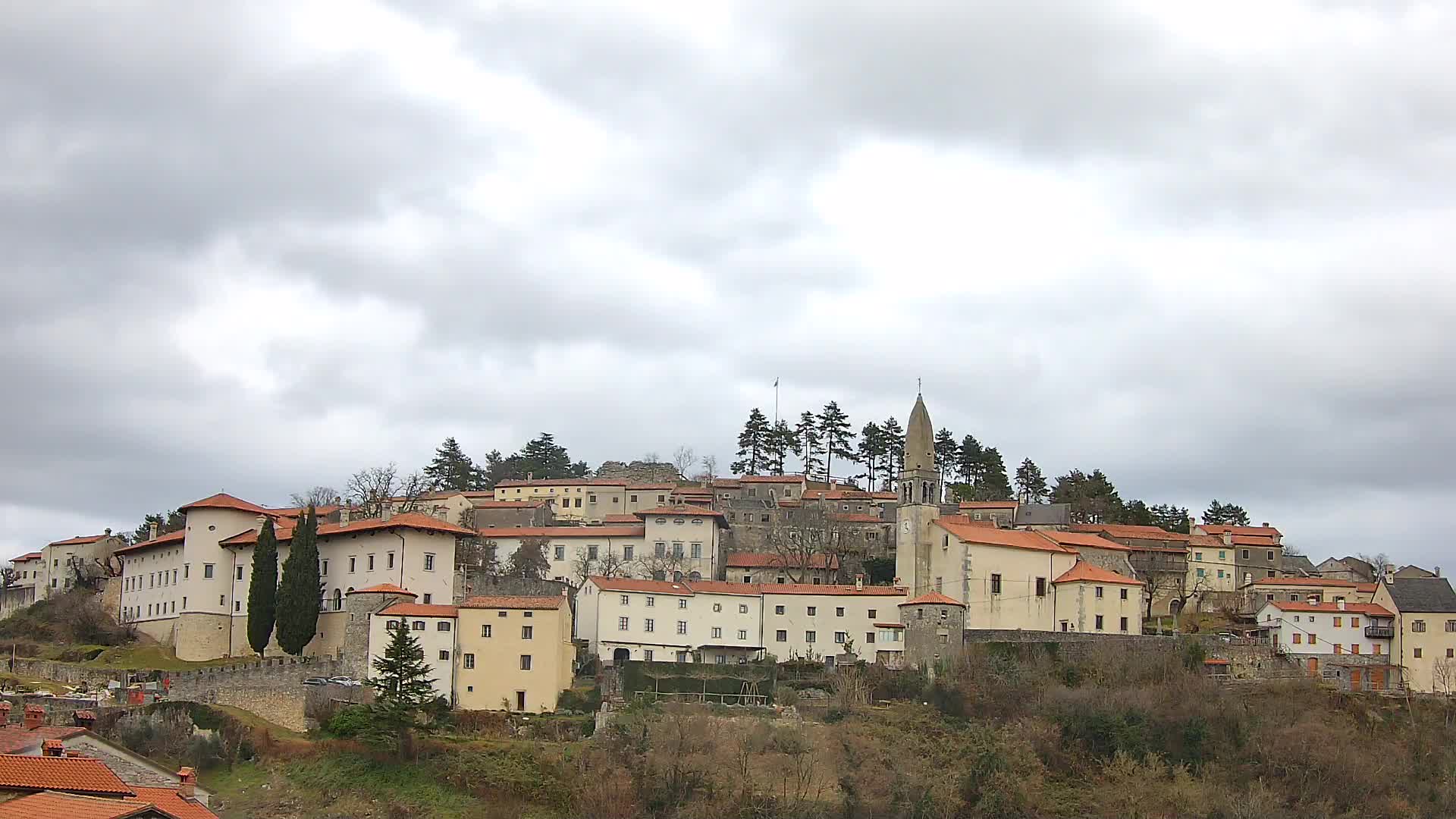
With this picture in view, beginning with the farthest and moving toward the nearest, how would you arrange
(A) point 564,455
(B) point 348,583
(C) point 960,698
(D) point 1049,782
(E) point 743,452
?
(A) point 564,455 < (E) point 743,452 < (B) point 348,583 < (C) point 960,698 < (D) point 1049,782

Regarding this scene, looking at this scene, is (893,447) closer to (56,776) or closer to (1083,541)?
(1083,541)

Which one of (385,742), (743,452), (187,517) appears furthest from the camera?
(743,452)

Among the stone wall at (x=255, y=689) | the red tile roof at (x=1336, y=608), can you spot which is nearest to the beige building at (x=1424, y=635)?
the red tile roof at (x=1336, y=608)

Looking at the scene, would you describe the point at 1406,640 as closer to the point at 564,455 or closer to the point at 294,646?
the point at 294,646

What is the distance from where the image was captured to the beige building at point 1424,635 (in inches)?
2869

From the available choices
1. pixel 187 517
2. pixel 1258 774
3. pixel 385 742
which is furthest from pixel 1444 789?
pixel 187 517

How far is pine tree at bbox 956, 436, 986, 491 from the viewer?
122000 mm

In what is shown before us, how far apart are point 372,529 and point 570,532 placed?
1939cm

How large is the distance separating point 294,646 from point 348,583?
4.37m

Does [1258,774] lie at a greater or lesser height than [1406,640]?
lesser

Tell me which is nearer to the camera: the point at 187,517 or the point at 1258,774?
the point at 1258,774

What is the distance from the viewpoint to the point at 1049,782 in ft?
200

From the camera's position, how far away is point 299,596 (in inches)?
2645

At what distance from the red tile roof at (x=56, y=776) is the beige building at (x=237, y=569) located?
34.0 metres
